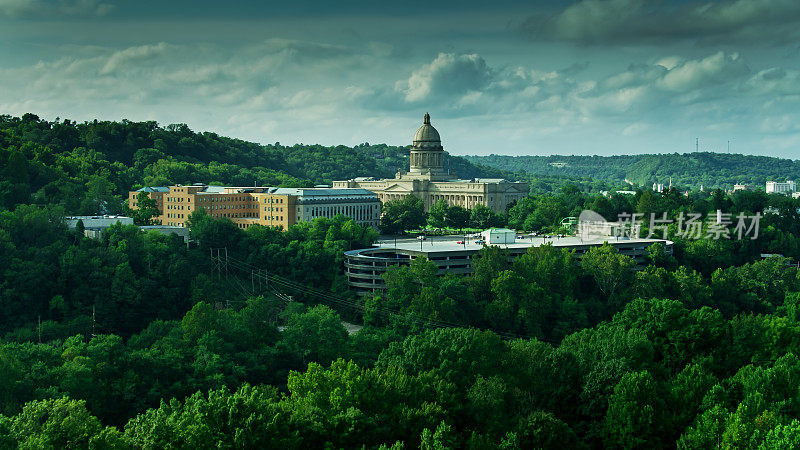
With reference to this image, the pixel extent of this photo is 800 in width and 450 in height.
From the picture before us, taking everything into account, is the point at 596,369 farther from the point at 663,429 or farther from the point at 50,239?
the point at 50,239

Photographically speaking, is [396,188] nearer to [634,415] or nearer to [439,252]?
[439,252]

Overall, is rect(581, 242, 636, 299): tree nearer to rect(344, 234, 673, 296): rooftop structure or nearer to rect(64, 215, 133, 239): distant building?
rect(344, 234, 673, 296): rooftop structure

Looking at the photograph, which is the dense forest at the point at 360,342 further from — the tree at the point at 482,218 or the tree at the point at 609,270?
the tree at the point at 482,218

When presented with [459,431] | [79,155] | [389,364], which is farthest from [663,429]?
[79,155]

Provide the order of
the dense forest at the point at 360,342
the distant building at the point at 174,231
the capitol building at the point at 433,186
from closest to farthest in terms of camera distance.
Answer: the dense forest at the point at 360,342
the distant building at the point at 174,231
the capitol building at the point at 433,186

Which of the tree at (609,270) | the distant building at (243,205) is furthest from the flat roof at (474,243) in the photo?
the distant building at (243,205)

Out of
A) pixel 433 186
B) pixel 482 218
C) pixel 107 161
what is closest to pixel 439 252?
pixel 482 218
